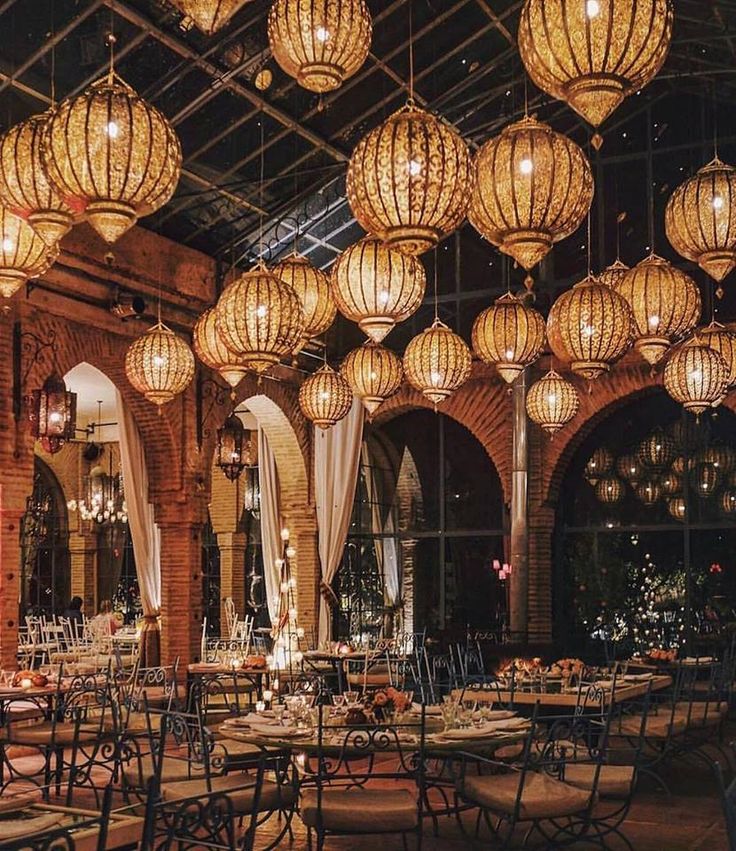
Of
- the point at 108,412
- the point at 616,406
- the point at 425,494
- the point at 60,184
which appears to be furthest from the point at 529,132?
the point at 108,412

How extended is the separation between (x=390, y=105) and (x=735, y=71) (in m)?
3.63

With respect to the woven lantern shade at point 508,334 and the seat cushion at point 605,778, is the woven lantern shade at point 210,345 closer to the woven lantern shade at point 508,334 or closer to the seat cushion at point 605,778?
the woven lantern shade at point 508,334

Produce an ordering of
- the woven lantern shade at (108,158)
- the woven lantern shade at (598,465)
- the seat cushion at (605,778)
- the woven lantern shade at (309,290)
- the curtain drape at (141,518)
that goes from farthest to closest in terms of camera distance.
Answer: the woven lantern shade at (598,465), the curtain drape at (141,518), the woven lantern shade at (309,290), the seat cushion at (605,778), the woven lantern shade at (108,158)

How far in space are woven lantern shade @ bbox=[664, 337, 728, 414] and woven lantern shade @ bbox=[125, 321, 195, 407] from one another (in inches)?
143

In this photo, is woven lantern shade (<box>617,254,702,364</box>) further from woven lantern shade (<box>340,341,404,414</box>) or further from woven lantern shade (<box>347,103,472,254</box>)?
woven lantern shade (<box>347,103,472,254</box>)

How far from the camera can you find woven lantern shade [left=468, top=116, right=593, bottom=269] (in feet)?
18.3

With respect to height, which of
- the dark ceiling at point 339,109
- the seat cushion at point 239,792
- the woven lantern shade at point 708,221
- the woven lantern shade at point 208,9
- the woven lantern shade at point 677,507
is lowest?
the seat cushion at point 239,792

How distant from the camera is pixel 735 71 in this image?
1321 centimetres

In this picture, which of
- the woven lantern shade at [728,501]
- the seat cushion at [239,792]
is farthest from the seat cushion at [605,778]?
the woven lantern shade at [728,501]

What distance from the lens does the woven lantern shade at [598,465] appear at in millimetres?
Answer: 15156

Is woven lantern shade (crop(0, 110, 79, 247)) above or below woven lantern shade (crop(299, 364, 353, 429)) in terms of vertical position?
above

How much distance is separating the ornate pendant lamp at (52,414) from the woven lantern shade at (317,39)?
20.5 ft

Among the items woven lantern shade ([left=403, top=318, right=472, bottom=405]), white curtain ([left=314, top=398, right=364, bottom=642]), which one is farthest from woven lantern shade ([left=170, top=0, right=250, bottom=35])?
white curtain ([left=314, top=398, right=364, bottom=642])

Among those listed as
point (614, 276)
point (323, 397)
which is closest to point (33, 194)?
point (614, 276)
